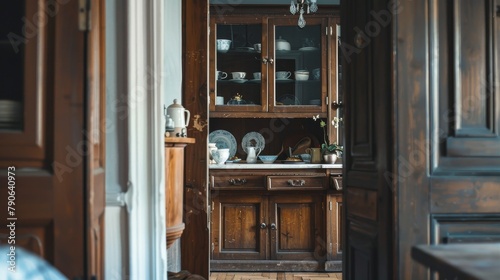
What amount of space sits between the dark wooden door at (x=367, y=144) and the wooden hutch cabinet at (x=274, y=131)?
5.53ft

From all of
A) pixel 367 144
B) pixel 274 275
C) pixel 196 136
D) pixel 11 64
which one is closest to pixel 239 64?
pixel 196 136

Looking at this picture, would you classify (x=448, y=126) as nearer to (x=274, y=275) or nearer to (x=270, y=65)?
(x=274, y=275)

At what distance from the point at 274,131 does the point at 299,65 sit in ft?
1.98

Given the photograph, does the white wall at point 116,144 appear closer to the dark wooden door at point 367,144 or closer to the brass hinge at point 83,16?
the brass hinge at point 83,16

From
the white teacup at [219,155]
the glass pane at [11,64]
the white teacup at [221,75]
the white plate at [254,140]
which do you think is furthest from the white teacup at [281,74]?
the glass pane at [11,64]

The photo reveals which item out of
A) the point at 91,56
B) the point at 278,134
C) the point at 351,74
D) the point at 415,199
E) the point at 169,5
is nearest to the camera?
the point at 91,56

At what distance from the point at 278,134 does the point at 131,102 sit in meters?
2.76

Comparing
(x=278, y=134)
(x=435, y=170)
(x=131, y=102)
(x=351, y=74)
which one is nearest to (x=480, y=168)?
(x=435, y=170)

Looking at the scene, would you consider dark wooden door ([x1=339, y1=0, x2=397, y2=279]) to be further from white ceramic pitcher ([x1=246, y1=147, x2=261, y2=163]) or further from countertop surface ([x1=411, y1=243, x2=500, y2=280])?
white ceramic pitcher ([x1=246, y1=147, x2=261, y2=163])

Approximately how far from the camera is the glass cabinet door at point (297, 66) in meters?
4.21

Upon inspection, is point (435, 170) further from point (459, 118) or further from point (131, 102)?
point (131, 102)

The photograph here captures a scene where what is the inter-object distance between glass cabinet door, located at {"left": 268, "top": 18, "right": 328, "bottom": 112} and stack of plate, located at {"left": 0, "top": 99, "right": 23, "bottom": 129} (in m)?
3.06

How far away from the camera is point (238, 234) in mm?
3873

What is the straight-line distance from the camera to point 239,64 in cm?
434
